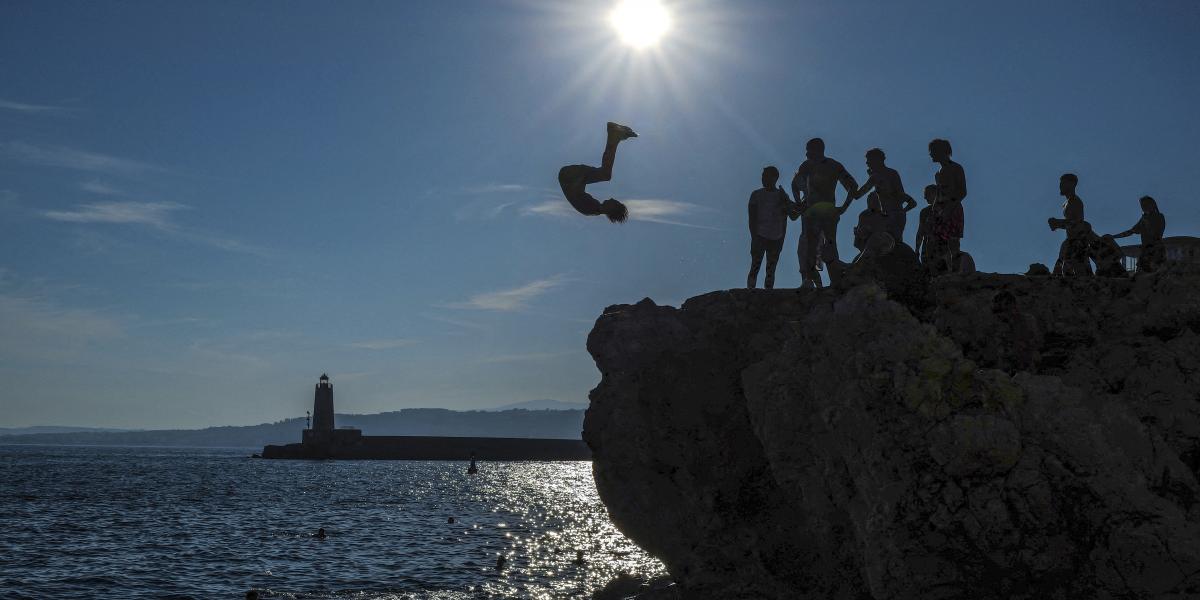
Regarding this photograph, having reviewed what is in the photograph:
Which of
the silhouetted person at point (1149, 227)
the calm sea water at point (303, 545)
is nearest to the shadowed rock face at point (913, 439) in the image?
the silhouetted person at point (1149, 227)

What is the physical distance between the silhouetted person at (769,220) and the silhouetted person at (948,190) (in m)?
2.23

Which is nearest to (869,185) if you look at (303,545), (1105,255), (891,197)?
(891,197)

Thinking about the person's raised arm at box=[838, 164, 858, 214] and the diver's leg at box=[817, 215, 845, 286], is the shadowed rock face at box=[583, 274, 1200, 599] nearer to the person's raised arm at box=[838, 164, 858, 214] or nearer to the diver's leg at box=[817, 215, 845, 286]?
the diver's leg at box=[817, 215, 845, 286]

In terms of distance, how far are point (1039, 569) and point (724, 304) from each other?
7.17m

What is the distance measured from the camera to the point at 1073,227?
1300 centimetres

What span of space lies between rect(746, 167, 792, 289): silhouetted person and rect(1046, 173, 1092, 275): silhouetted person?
12.8ft

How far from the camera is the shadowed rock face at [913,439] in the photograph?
7.86 m

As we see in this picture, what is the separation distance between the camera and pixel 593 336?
15320 millimetres

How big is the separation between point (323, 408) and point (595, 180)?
376ft

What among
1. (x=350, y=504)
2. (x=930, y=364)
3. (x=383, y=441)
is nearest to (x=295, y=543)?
(x=350, y=504)

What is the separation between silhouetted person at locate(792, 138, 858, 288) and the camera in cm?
1326

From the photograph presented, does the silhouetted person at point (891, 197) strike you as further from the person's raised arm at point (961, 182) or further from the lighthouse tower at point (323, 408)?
the lighthouse tower at point (323, 408)

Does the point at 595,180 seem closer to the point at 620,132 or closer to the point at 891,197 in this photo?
the point at 620,132

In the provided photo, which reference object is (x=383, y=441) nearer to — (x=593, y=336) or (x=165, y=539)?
(x=165, y=539)
